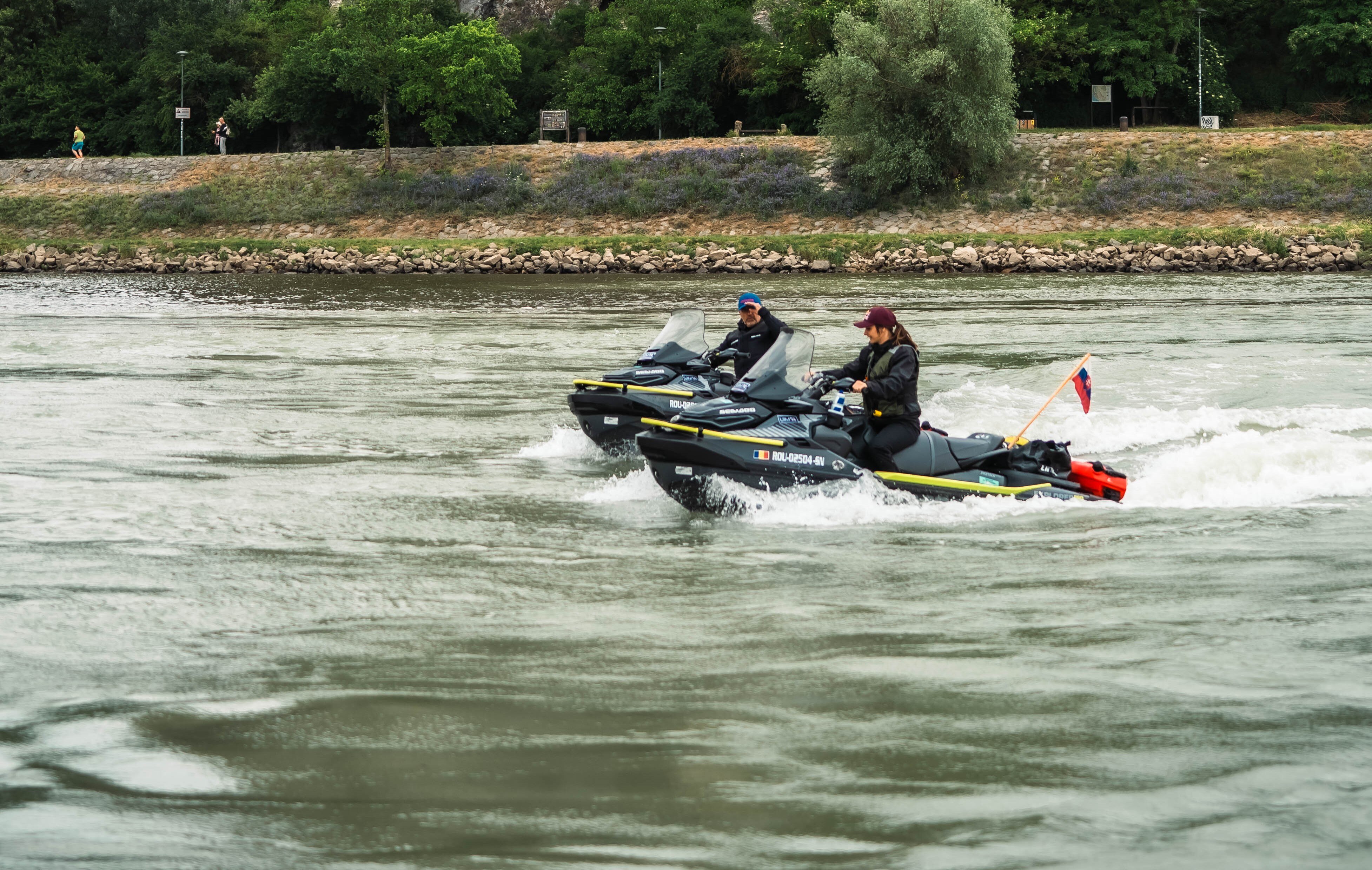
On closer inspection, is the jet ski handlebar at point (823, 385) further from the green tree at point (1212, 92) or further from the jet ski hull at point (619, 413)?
the green tree at point (1212, 92)

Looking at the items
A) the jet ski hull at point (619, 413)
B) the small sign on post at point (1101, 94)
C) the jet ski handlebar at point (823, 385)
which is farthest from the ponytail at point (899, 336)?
the small sign on post at point (1101, 94)

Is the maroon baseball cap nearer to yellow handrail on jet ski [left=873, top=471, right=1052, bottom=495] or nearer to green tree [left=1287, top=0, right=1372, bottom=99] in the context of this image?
yellow handrail on jet ski [left=873, top=471, right=1052, bottom=495]

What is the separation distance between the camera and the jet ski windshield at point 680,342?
537 inches

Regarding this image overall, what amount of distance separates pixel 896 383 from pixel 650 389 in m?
3.41

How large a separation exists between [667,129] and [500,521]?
5811 centimetres

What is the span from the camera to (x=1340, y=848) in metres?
5.01

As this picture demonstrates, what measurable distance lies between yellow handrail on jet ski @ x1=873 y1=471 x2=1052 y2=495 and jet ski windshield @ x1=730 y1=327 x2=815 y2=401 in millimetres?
1027

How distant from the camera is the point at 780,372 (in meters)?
10.8

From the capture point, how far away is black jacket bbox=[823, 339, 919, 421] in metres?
10.2

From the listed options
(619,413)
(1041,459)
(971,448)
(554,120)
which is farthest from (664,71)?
(971,448)

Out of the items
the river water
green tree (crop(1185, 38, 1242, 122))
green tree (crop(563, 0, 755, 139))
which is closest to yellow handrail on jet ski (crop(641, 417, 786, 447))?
the river water

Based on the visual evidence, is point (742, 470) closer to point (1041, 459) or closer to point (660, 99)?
point (1041, 459)

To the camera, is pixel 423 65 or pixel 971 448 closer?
pixel 971 448

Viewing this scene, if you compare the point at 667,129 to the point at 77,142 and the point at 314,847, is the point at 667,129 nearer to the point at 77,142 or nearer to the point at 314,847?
the point at 77,142
